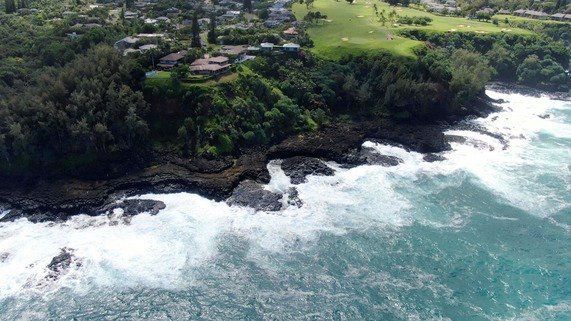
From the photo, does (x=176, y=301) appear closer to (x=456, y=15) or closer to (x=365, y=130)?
(x=365, y=130)

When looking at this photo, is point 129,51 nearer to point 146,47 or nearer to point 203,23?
point 146,47

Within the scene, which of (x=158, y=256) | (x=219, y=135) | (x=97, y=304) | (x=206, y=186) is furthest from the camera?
(x=219, y=135)

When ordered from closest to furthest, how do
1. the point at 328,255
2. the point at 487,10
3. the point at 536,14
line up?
1. the point at 328,255
2. the point at 536,14
3. the point at 487,10

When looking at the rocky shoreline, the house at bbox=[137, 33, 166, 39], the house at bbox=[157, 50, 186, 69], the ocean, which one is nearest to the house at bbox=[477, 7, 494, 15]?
the rocky shoreline

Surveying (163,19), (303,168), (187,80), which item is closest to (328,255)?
(303,168)

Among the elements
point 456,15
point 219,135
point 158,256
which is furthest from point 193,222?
point 456,15

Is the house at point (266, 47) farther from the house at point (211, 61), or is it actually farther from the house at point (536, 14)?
the house at point (536, 14)

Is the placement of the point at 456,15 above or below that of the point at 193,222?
above
